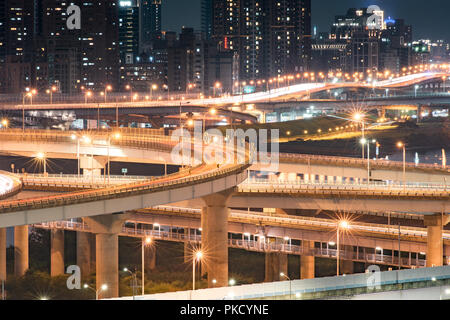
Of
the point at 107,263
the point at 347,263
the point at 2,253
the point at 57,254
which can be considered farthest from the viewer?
the point at 57,254

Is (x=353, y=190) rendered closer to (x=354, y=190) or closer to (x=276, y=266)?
(x=354, y=190)

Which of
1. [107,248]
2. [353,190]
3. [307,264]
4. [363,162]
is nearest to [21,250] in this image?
[107,248]

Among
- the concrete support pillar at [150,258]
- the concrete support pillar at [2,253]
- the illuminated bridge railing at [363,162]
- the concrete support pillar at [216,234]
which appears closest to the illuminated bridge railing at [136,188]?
the concrete support pillar at [216,234]

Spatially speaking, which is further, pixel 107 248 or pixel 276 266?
pixel 276 266

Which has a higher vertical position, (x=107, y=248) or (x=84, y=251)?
(x=107, y=248)

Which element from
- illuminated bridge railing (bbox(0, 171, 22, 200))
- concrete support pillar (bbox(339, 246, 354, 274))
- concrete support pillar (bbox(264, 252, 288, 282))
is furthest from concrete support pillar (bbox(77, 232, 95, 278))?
concrete support pillar (bbox(339, 246, 354, 274))

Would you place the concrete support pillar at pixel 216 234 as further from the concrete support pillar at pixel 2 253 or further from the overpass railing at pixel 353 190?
the concrete support pillar at pixel 2 253

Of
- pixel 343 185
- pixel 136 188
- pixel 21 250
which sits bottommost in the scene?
pixel 21 250
